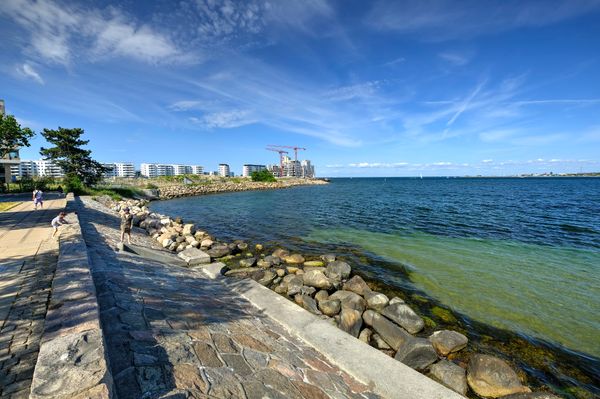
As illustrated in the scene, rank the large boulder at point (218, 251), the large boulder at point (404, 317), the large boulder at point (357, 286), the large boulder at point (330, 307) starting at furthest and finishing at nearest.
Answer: the large boulder at point (218, 251) → the large boulder at point (357, 286) → the large boulder at point (330, 307) → the large boulder at point (404, 317)

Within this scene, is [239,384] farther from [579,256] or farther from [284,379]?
[579,256]

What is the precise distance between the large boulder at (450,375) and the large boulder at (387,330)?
0.82 meters

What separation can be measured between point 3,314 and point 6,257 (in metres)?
4.53

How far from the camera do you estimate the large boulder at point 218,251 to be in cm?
1331

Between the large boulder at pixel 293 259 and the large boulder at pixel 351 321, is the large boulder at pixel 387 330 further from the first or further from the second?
the large boulder at pixel 293 259

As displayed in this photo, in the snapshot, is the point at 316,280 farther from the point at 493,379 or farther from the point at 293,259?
the point at 493,379

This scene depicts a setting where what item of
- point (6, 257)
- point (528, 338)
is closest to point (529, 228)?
point (528, 338)

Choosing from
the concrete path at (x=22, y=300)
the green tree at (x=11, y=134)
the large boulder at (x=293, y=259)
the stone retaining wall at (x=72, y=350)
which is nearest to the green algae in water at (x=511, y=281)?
the large boulder at (x=293, y=259)

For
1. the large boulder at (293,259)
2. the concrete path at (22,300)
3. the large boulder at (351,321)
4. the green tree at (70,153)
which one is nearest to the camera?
the concrete path at (22,300)

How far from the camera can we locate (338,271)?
420 inches

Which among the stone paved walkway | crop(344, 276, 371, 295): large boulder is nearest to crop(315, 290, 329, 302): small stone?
crop(344, 276, 371, 295): large boulder

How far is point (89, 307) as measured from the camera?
3781 mm

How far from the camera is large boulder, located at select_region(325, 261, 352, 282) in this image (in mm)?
10375

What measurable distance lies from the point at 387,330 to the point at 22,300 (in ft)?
26.1
